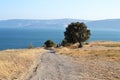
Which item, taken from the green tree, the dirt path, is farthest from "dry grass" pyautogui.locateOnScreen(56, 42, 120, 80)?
the green tree

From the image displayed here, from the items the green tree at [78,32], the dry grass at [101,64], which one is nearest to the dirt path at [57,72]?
the dry grass at [101,64]

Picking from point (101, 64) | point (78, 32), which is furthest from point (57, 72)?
point (78, 32)

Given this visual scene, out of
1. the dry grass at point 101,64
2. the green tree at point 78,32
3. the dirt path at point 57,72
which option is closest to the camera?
the dirt path at point 57,72

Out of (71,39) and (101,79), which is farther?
(71,39)

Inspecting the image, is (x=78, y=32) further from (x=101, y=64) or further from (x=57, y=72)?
(x=57, y=72)

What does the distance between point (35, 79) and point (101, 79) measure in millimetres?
5192

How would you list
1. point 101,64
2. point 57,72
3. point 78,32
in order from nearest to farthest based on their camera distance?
point 57,72, point 101,64, point 78,32

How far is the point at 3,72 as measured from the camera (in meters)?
25.4

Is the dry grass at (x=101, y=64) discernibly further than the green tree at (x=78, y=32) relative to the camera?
No

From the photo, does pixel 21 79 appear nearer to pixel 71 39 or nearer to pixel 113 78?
pixel 113 78

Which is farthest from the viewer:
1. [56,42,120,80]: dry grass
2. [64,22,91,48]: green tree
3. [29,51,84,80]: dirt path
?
[64,22,91,48]: green tree

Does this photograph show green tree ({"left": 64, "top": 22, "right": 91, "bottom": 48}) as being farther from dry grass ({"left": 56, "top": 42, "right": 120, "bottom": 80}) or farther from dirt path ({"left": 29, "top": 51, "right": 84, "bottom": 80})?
dirt path ({"left": 29, "top": 51, "right": 84, "bottom": 80})

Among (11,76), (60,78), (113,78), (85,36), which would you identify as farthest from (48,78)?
(85,36)

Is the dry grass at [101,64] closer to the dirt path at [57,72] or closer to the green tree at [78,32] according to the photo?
the dirt path at [57,72]
